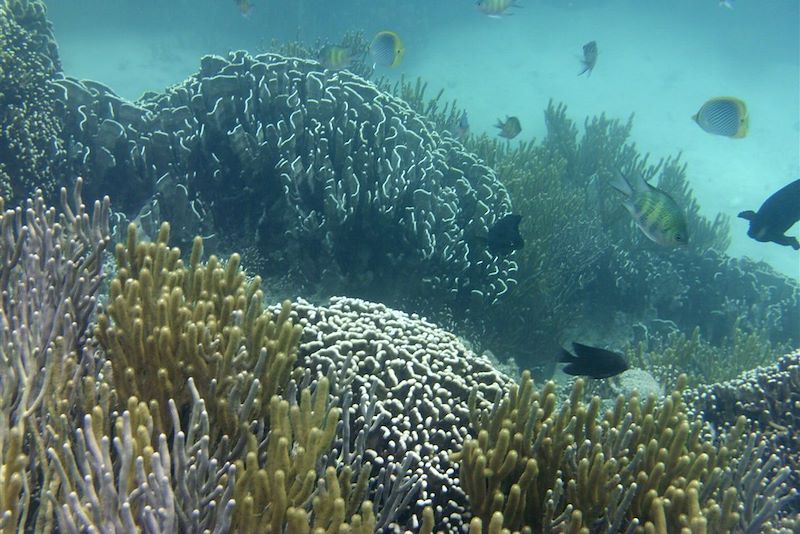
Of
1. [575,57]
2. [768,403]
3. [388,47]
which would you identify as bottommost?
[768,403]

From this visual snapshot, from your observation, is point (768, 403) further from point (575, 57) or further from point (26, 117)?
point (575, 57)

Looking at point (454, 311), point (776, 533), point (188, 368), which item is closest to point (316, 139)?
point (454, 311)

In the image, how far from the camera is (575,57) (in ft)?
57.5

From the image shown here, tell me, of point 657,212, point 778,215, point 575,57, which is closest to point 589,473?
point 657,212

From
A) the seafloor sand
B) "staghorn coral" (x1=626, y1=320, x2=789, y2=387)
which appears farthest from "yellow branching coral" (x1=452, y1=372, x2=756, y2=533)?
the seafloor sand

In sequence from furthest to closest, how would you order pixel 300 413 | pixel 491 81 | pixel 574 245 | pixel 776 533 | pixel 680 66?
pixel 680 66, pixel 491 81, pixel 574 245, pixel 776 533, pixel 300 413

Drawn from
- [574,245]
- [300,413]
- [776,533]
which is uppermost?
[574,245]

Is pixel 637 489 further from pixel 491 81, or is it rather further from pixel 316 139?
pixel 491 81

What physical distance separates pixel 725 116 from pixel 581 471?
7305 millimetres

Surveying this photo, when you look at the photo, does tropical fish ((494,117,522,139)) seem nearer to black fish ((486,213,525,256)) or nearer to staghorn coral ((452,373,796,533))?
black fish ((486,213,525,256))

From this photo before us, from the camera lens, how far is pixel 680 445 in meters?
2.50

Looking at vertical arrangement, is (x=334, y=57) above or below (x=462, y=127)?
above

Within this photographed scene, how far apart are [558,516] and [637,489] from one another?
1.29 feet

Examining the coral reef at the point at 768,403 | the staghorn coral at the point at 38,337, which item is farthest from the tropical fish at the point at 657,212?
the staghorn coral at the point at 38,337
